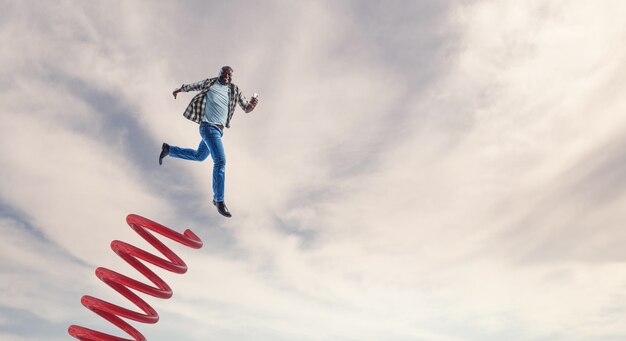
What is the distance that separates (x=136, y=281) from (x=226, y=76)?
658 centimetres

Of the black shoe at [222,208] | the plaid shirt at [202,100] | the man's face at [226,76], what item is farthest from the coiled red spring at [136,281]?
the man's face at [226,76]

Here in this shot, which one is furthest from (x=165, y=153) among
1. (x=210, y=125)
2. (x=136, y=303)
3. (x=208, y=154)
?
(x=136, y=303)

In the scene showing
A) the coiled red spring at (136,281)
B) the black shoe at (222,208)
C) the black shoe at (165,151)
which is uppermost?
the black shoe at (165,151)

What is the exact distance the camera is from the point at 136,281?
15.0 meters

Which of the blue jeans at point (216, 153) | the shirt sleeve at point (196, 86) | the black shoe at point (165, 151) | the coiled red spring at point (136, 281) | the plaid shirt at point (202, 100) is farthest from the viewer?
the black shoe at point (165, 151)

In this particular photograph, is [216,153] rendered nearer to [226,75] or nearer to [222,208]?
[222,208]

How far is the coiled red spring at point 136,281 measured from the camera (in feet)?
47.6

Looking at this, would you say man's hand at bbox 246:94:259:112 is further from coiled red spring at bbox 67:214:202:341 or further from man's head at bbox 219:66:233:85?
coiled red spring at bbox 67:214:202:341

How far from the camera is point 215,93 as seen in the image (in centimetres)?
1531

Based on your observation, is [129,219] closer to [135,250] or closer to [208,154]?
[135,250]

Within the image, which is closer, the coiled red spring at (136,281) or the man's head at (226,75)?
the coiled red spring at (136,281)

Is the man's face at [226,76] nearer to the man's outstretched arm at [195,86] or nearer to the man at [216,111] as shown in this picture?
the man at [216,111]

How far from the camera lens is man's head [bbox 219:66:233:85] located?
15.4 metres

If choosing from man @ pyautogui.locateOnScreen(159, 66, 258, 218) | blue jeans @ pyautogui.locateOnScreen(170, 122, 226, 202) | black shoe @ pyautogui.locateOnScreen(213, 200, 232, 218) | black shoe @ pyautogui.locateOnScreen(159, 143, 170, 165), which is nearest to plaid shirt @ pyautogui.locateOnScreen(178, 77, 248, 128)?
man @ pyautogui.locateOnScreen(159, 66, 258, 218)
